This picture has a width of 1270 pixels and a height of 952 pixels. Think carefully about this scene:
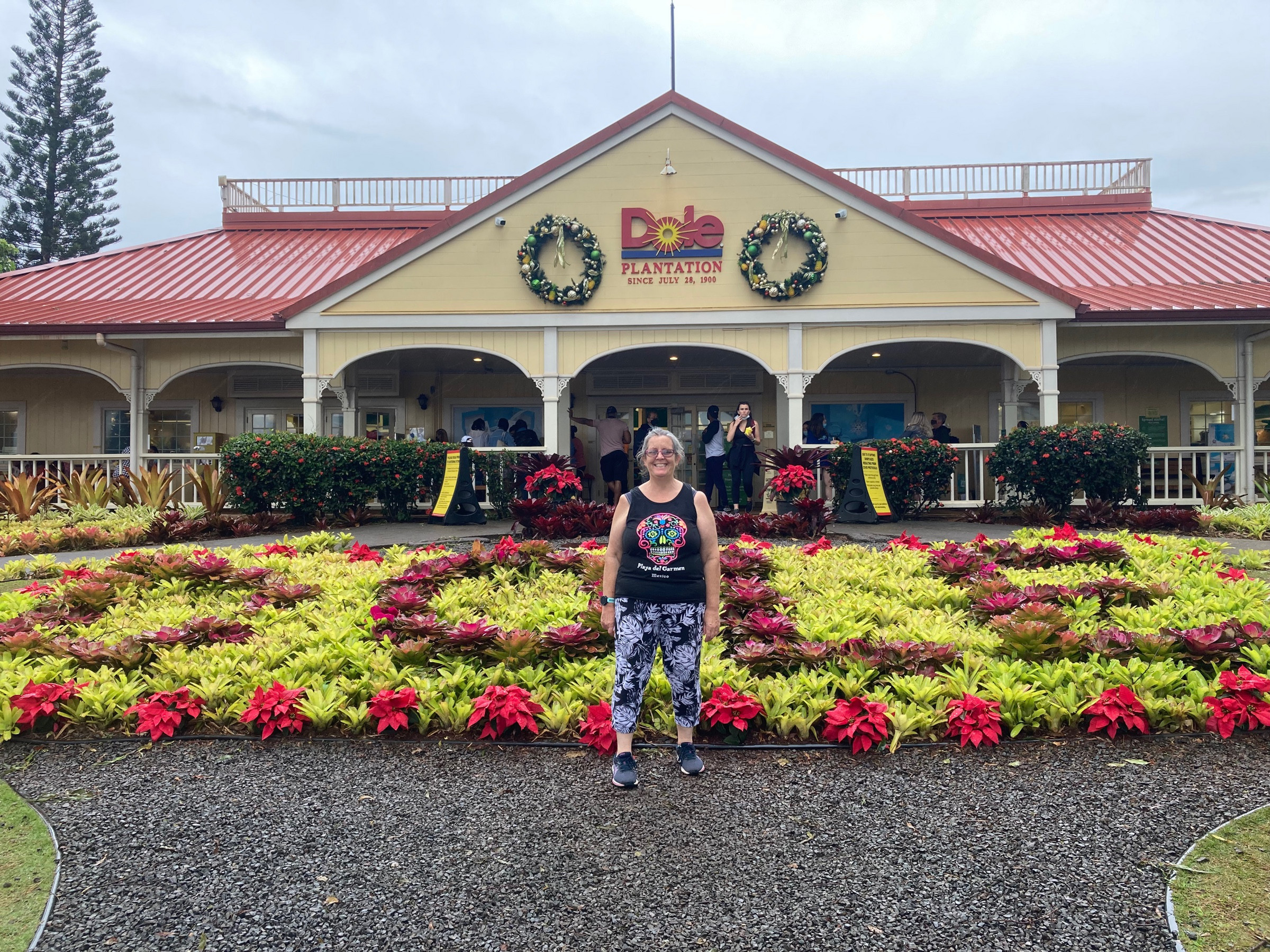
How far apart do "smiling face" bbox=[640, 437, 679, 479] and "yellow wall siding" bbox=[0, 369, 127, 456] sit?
52.7ft

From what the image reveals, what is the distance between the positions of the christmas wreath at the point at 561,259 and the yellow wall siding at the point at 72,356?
743 centimetres

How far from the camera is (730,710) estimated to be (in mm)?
3486

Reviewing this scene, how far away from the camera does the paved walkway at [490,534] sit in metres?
8.34

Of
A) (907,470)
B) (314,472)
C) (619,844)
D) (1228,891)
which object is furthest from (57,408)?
(1228,891)

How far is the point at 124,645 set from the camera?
4.30 meters

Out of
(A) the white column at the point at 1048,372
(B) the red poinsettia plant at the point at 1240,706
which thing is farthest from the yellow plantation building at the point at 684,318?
(B) the red poinsettia plant at the point at 1240,706

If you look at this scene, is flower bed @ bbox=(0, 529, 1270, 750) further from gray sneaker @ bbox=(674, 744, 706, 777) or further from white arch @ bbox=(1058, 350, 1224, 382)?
white arch @ bbox=(1058, 350, 1224, 382)

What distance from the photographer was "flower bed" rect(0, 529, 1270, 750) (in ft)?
→ 11.6

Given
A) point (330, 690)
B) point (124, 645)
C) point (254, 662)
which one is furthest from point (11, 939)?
point (124, 645)

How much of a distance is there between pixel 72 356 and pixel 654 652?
14774mm

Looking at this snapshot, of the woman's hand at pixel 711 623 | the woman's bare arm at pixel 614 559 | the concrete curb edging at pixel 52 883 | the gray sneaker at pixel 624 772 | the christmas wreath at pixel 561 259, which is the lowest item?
the concrete curb edging at pixel 52 883

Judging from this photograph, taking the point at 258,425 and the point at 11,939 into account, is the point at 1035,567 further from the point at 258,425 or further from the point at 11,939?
the point at 258,425

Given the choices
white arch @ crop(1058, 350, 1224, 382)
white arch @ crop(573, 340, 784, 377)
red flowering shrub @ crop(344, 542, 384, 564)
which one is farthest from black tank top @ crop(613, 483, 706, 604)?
white arch @ crop(1058, 350, 1224, 382)

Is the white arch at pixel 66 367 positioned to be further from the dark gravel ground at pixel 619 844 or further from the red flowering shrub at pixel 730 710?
the red flowering shrub at pixel 730 710
